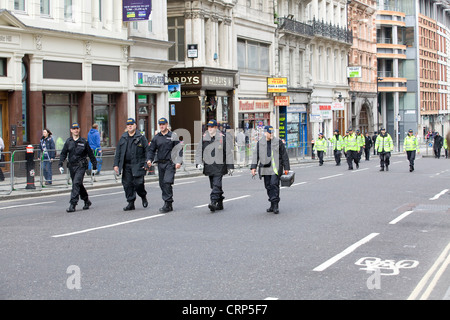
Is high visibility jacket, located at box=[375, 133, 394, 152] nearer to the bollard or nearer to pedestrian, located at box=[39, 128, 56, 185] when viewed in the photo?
pedestrian, located at box=[39, 128, 56, 185]

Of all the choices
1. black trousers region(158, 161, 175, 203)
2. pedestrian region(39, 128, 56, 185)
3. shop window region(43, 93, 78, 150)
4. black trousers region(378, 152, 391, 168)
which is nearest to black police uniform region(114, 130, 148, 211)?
black trousers region(158, 161, 175, 203)

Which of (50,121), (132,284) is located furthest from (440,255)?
(50,121)

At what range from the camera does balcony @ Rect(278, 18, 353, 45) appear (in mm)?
50656

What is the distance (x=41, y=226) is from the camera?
1323cm

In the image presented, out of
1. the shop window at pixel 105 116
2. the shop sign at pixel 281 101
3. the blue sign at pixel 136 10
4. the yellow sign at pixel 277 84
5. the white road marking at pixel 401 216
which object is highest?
the blue sign at pixel 136 10

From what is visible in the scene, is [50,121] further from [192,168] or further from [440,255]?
[440,255]

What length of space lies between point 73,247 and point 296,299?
439cm

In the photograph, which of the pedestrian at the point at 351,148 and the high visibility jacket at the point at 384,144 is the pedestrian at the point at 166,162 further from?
the pedestrian at the point at 351,148

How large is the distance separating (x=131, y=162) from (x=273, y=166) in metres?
3.05

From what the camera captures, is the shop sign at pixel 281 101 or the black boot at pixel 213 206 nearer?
the black boot at pixel 213 206

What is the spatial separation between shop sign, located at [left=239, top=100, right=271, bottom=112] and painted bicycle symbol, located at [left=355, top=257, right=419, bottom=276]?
113ft

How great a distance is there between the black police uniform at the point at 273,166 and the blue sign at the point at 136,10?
1614 centimetres

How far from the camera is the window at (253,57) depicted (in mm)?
44500

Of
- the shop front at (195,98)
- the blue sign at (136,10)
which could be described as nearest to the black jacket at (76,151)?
the blue sign at (136,10)
